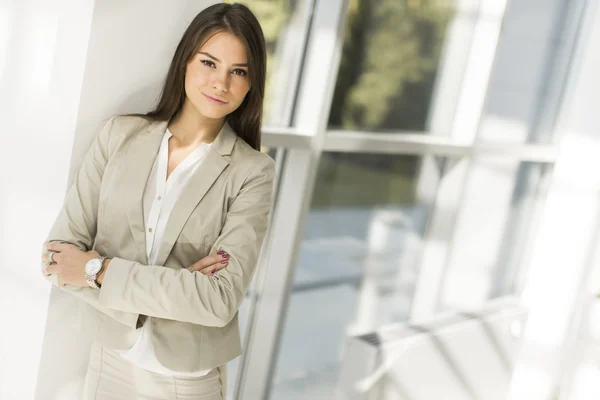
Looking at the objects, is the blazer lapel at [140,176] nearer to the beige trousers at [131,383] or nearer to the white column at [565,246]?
the beige trousers at [131,383]

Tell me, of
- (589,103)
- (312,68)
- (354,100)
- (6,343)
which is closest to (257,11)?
(312,68)

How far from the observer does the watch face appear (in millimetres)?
1724

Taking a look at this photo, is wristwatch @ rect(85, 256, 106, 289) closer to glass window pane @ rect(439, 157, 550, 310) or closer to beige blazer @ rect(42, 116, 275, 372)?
beige blazer @ rect(42, 116, 275, 372)

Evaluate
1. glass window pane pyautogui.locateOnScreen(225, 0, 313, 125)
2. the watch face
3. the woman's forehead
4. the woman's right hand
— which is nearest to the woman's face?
the woman's forehead

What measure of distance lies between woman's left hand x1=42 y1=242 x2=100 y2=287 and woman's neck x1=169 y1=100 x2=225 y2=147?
42 centimetres

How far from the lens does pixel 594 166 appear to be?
4020mm

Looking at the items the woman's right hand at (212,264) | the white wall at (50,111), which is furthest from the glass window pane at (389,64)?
the woman's right hand at (212,264)

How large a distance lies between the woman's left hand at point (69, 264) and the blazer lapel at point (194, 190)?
196mm

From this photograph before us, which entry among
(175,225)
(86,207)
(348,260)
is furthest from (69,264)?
(348,260)

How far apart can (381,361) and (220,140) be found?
5.20ft

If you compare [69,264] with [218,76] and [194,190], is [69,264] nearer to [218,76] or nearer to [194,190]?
[194,190]

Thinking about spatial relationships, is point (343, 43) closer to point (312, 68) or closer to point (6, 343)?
point (312, 68)

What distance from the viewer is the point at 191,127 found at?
1924mm

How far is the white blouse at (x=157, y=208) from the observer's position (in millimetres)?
1846
